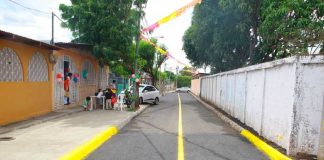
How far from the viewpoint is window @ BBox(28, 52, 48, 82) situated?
46.7 ft

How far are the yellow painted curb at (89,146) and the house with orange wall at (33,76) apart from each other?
12.9 ft

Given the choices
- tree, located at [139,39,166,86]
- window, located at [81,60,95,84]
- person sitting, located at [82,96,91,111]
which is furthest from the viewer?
tree, located at [139,39,166,86]

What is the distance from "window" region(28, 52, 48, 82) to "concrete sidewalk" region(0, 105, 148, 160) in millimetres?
1955

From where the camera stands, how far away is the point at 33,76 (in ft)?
47.6

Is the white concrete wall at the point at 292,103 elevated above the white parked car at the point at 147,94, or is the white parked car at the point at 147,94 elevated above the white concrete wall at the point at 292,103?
the white concrete wall at the point at 292,103

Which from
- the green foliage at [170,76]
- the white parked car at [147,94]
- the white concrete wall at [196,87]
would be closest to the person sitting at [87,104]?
the white parked car at [147,94]

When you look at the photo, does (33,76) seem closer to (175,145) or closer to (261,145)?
(175,145)

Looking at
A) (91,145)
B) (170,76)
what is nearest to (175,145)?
(91,145)

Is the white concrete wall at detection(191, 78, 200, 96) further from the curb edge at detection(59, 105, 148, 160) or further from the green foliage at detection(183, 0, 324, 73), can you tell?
the curb edge at detection(59, 105, 148, 160)

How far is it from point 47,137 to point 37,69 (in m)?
6.10

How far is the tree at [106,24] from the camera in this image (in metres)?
19.9

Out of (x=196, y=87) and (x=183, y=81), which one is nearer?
(x=196, y=87)

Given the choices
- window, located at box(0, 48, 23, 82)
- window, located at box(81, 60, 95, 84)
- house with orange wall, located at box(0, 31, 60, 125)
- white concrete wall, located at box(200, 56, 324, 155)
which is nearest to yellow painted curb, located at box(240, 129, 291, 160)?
white concrete wall, located at box(200, 56, 324, 155)

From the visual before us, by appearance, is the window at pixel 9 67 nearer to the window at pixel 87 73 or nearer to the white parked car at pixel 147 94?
the window at pixel 87 73
